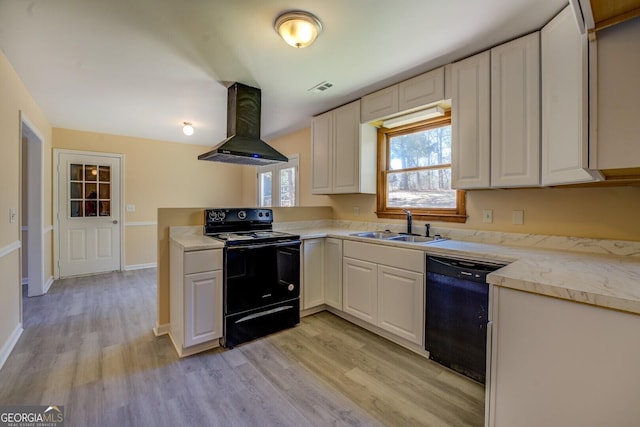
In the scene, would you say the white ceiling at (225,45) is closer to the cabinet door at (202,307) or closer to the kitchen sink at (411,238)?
the kitchen sink at (411,238)

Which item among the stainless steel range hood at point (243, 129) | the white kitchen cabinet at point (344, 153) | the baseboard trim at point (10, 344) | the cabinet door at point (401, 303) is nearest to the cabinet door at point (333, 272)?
the cabinet door at point (401, 303)

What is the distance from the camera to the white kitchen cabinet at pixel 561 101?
5.19 feet

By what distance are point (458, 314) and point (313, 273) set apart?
144 cm

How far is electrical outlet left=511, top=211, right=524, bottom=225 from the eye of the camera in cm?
221

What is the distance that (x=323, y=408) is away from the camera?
166 cm

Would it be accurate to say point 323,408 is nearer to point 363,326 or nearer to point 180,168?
point 363,326

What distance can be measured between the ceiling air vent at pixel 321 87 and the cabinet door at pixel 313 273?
1575 millimetres

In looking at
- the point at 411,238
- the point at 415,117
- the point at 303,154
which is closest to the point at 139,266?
the point at 303,154

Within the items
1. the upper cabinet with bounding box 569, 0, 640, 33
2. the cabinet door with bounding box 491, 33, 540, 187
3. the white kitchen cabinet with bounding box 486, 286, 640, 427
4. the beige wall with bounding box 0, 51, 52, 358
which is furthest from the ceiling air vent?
the beige wall with bounding box 0, 51, 52, 358

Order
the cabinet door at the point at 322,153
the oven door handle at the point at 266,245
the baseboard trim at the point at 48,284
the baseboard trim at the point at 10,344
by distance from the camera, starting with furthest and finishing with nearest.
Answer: the baseboard trim at the point at 48,284, the cabinet door at the point at 322,153, the oven door handle at the point at 266,245, the baseboard trim at the point at 10,344

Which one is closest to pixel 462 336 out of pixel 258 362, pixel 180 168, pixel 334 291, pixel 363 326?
pixel 363 326

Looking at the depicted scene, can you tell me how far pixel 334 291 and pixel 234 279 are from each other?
109 cm

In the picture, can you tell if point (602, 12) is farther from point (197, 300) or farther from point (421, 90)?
point (197, 300)

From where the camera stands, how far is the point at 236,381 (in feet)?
6.29
